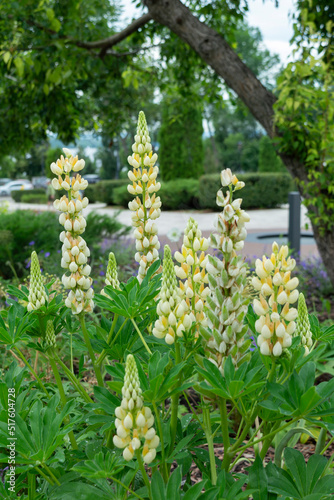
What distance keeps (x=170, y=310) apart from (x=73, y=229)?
43cm

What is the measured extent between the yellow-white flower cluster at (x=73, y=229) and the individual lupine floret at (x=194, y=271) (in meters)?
0.31

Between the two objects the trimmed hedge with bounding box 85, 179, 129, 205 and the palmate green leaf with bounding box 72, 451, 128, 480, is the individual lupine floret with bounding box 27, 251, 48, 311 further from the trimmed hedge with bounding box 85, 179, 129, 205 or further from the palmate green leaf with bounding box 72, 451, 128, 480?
the trimmed hedge with bounding box 85, 179, 129, 205

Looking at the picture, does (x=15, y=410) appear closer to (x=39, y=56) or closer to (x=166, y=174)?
(x=39, y=56)

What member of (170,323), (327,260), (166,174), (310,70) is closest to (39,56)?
(310,70)

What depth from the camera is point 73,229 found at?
1.41 m

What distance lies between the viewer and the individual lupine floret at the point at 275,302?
1.03m

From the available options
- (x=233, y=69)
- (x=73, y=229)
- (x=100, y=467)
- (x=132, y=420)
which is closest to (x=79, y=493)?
(x=100, y=467)

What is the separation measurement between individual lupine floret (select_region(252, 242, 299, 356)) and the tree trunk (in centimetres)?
410

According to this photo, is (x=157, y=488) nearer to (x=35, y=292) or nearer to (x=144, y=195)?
(x=35, y=292)

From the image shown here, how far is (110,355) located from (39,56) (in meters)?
5.07

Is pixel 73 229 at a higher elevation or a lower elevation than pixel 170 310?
higher

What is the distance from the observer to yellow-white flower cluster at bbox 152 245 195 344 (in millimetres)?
1132

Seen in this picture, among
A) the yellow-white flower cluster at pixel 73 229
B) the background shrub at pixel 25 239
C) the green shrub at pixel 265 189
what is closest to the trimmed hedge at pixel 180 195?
the green shrub at pixel 265 189

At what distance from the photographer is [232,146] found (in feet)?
168
